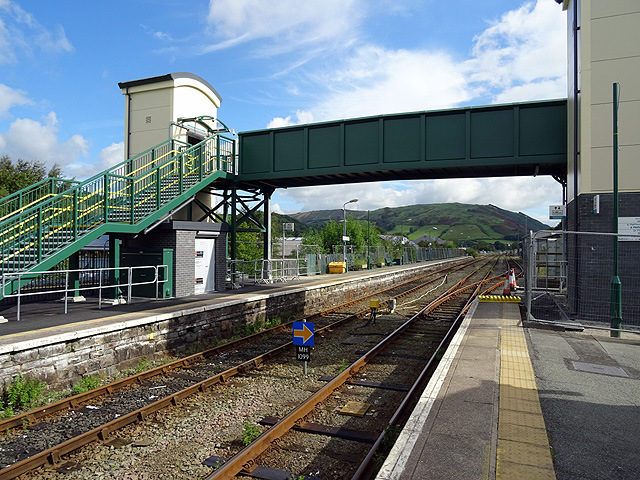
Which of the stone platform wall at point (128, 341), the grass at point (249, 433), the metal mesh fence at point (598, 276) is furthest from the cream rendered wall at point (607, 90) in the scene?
the grass at point (249, 433)

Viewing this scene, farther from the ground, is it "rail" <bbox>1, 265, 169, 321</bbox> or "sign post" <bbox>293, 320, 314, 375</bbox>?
"rail" <bbox>1, 265, 169, 321</bbox>

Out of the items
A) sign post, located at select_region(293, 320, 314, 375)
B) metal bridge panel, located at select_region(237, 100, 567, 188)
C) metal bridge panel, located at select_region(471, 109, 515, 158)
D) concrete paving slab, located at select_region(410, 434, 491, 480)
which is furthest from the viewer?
metal bridge panel, located at select_region(471, 109, 515, 158)

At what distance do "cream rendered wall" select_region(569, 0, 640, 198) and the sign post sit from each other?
29.7 feet

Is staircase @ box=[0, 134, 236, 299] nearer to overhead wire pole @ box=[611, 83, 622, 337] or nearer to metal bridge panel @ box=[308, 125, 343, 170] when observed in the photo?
metal bridge panel @ box=[308, 125, 343, 170]

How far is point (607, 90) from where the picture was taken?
12.4 meters

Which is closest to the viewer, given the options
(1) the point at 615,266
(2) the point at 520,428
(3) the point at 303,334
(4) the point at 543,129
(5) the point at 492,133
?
(2) the point at 520,428

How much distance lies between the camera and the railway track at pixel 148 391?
5.54 m

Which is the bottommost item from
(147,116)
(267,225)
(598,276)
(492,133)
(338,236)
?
(598,276)

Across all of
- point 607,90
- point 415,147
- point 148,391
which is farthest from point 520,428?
point 415,147

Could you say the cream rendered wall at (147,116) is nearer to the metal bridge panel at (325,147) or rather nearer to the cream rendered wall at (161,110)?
the cream rendered wall at (161,110)

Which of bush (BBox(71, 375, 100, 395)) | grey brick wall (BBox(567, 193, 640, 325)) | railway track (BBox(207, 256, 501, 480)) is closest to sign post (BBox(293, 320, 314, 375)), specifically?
railway track (BBox(207, 256, 501, 480))

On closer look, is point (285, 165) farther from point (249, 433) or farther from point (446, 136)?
point (249, 433)

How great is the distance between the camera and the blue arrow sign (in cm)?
903

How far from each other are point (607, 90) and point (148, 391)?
14.0 metres
